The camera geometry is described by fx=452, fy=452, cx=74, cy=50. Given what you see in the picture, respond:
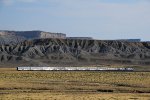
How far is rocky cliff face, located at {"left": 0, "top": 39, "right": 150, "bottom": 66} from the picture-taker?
160 metres

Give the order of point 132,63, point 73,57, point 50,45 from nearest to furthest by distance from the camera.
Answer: point 132,63, point 73,57, point 50,45

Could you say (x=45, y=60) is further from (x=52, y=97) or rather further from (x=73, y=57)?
(x=52, y=97)

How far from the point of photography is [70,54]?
177m

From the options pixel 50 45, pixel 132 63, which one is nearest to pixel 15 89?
pixel 132 63

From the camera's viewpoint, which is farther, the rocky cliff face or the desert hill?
the rocky cliff face

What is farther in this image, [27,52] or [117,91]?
[27,52]

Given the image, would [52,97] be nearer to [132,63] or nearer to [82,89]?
[82,89]

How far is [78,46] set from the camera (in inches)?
7638

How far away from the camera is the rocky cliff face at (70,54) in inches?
6294

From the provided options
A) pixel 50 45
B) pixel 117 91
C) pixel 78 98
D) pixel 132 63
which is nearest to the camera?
pixel 78 98

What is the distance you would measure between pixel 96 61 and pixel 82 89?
11493cm

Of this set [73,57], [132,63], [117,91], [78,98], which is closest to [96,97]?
[78,98]

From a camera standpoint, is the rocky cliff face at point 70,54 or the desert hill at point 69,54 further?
the rocky cliff face at point 70,54

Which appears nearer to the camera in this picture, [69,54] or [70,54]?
[69,54]
